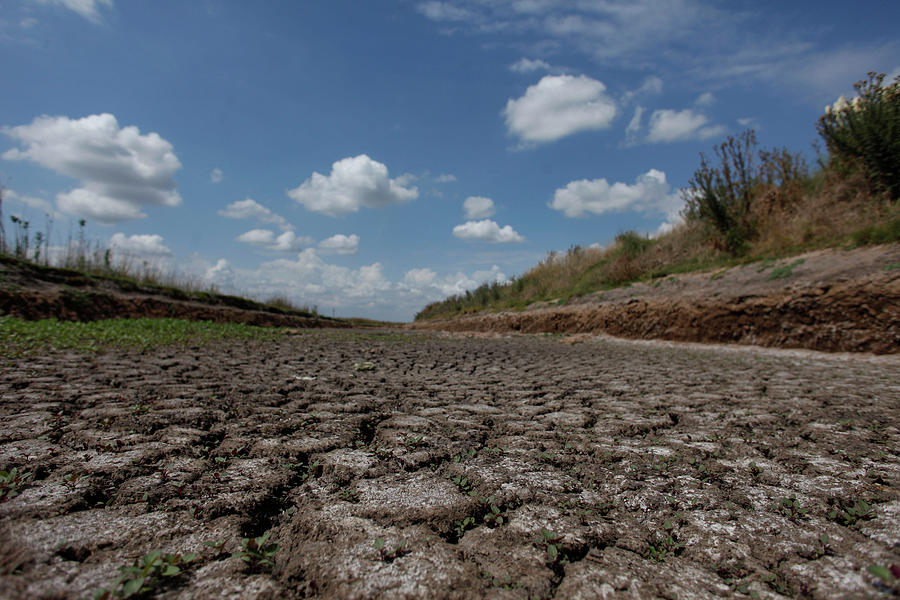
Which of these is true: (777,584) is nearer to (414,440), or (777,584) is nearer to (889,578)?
(889,578)

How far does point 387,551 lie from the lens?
50.0 inches

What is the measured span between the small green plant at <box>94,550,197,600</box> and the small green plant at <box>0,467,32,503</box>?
2.33ft

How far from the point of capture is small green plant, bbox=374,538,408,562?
1.24m

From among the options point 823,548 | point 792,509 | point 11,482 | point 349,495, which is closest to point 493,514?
point 349,495

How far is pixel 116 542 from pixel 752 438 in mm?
3037

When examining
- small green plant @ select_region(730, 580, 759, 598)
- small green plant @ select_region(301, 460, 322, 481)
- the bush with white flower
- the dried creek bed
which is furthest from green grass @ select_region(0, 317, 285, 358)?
the bush with white flower

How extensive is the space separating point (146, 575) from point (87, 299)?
13334mm

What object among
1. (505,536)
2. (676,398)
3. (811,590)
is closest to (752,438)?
(676,398)

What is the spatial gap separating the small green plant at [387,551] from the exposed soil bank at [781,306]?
26.7 feet

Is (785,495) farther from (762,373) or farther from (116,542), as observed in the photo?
(762,373)

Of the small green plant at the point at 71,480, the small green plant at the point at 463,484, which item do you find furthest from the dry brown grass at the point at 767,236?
the small green plant at the point at 71,480

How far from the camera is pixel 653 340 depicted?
373 inches

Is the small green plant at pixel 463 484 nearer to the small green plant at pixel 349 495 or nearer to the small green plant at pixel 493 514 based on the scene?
the small green plant at pixel 493 514

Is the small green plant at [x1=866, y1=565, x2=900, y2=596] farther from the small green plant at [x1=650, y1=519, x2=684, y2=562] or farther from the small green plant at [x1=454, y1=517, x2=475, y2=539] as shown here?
the small green plant at [x1=454, y1=517, x2=475, y2=539]
